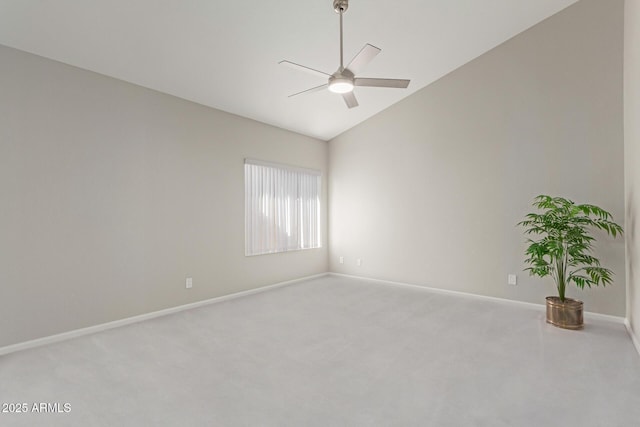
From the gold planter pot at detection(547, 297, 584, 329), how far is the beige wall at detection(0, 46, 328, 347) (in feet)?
12.7

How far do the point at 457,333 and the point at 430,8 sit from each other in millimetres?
3328

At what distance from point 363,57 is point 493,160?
2.77 m

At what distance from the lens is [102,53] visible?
3055 millimetres

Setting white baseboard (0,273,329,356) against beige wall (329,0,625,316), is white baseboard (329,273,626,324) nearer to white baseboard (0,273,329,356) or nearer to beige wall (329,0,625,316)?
beige wall (329,0,625,316)

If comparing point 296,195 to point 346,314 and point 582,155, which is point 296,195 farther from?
point 582,155

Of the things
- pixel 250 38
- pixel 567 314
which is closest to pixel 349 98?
pixel 250 38

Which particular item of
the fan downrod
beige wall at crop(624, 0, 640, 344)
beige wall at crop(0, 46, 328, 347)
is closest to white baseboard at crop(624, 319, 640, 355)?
beige wall at crop(624, 0, 640, 344)

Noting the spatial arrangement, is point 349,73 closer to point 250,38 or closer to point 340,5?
point 340,5

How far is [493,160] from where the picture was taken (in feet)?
14.3

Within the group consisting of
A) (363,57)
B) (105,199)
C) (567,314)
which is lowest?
(567,314)

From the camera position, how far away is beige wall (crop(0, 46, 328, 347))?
2.87m

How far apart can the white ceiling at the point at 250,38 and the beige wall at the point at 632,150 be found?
1.00 meters

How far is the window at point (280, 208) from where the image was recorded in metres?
4.90

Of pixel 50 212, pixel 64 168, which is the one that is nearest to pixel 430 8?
pixel 64 168
